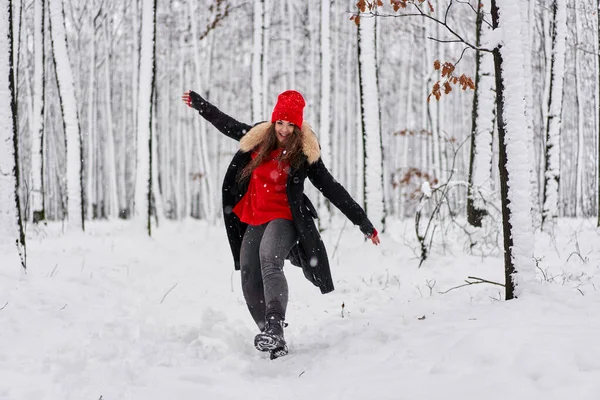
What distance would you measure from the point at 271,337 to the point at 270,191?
3.57 feet

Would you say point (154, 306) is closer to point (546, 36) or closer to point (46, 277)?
point (46, 277)

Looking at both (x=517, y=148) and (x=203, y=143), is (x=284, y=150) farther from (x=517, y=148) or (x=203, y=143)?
(x=203, y=143)

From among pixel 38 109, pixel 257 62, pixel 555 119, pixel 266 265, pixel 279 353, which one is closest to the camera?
pixel 279 353

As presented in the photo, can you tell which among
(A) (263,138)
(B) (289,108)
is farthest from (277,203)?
(B) (289,108)

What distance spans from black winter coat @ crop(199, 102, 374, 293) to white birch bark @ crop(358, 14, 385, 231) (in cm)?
423

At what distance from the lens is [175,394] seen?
2791mm

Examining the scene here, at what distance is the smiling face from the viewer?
382cm

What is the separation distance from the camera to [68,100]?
379 inches

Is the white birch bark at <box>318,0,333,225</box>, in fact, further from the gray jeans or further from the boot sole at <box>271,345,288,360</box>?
the boot sole at <box>271,345,288,360</box>

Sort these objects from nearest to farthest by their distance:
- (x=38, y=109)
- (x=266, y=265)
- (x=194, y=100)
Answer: (x=266, y=265) → (x=194, y=100) → (x=38, y=109)

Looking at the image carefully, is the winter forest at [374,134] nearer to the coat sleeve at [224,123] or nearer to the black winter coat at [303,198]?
the black winter coat at [303,198]

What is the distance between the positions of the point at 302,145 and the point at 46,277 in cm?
301

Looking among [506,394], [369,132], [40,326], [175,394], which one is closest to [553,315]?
[506,394]

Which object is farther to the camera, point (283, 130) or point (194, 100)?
point (194, 100)
